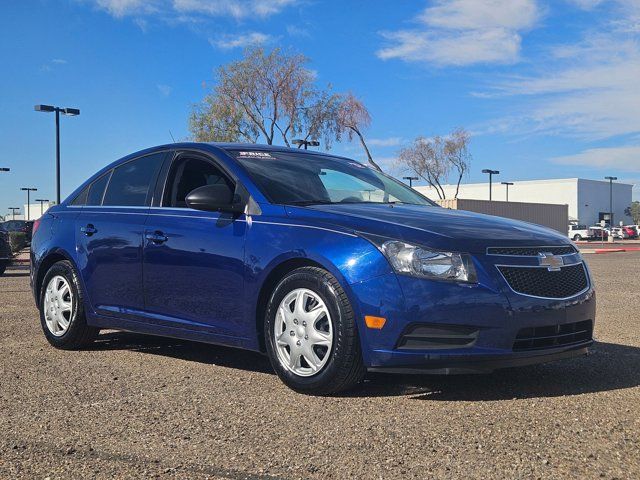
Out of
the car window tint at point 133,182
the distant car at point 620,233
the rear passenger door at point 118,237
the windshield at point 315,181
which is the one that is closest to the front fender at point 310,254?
the windshield at point 315,181

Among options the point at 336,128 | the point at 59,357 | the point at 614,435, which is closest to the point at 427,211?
the point at 614,435

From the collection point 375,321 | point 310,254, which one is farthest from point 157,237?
point 375,321

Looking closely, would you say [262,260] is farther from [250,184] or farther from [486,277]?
[486,277]

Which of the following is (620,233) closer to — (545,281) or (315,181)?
(315,181)

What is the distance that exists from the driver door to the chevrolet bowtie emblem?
1.87 metres

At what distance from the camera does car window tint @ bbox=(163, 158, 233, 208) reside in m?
5.36

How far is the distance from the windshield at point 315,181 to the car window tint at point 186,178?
0.30 metres

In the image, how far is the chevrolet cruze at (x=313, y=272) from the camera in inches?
154

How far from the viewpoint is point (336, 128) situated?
43.7m

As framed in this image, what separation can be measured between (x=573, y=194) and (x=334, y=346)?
9477cm

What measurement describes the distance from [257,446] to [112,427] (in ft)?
2.74

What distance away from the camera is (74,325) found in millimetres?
5902

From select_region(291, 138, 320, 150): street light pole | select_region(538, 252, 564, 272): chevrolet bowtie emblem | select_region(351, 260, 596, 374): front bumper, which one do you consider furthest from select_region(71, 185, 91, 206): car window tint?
select_region(291, 138, 320, 150): street light pole

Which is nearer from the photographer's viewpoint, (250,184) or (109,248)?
(250,184)
